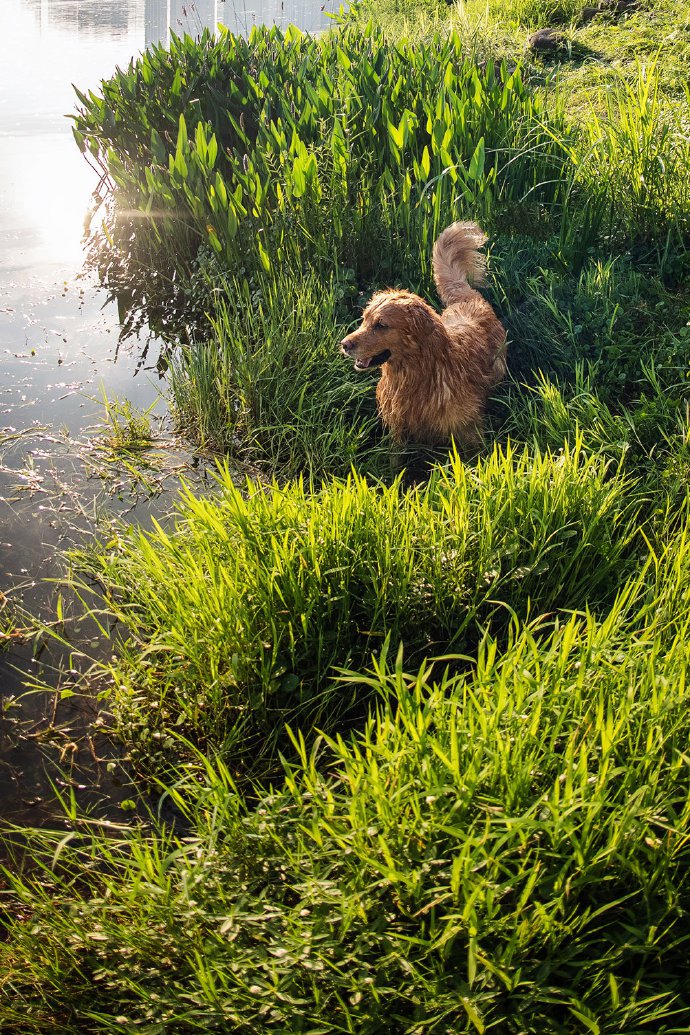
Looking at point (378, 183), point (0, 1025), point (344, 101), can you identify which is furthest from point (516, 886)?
point (344, 101)

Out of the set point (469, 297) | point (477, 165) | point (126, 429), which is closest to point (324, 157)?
point (477, 165)

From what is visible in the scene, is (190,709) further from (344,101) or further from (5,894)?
(344,101)

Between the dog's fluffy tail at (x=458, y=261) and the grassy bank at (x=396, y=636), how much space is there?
0.25m

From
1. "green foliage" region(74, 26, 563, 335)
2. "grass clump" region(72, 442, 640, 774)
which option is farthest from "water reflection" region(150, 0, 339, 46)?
"grass clump" region(72, 442, 640, 774)

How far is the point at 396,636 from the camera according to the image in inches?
90.3

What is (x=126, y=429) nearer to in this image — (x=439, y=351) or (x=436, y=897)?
(x=439, y=351)

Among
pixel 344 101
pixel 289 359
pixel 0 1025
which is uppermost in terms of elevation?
pixel 344 101

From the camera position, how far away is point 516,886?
1.55m

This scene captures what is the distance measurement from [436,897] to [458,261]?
8.33ft

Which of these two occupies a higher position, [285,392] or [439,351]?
[439,351]

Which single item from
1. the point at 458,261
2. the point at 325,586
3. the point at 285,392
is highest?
the point at 458,261

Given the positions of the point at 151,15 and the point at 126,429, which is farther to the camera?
the point at 151,15

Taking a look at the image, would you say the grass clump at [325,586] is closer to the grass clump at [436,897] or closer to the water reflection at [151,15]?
the grass clump at [436,897]

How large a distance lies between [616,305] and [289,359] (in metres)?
1.29
